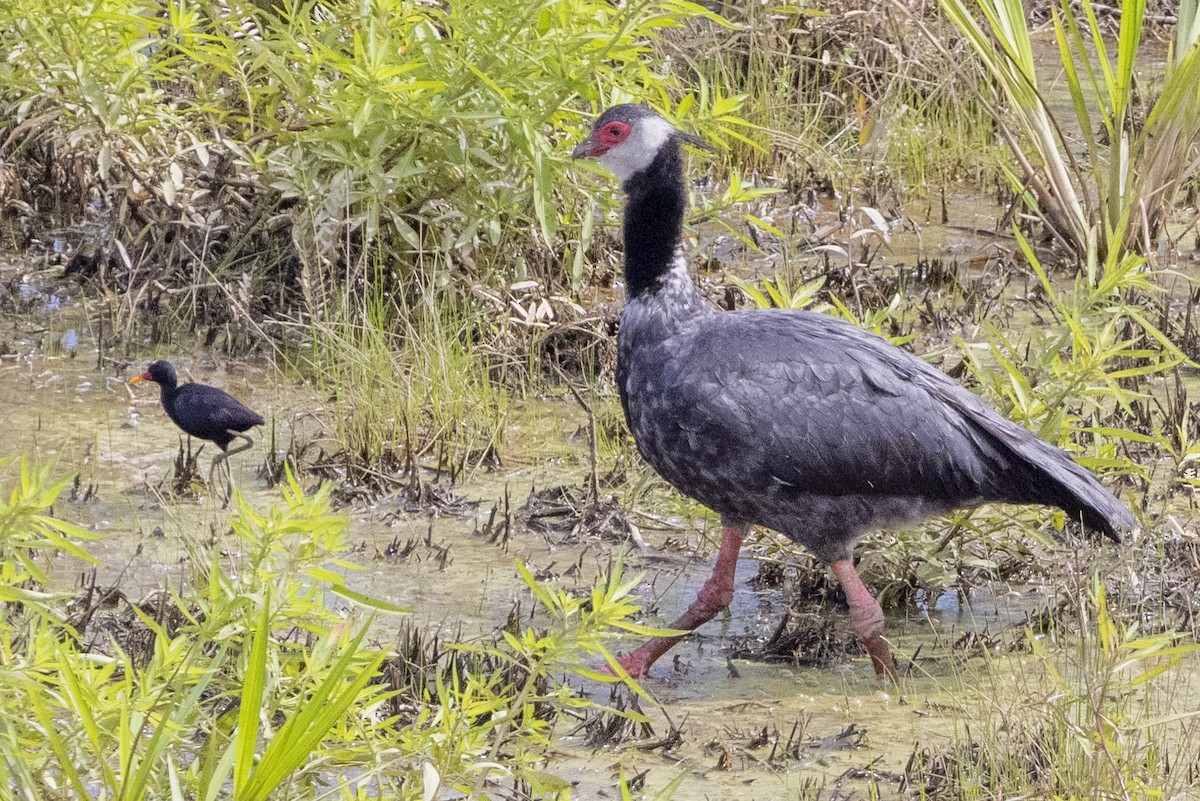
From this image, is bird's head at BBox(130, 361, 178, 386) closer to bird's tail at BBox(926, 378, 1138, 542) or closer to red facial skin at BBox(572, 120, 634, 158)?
red facial skin at BBox(572, 120, 634, 158)

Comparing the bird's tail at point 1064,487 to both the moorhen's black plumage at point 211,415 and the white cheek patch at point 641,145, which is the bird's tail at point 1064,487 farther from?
the moorhen's black plumage at point 211,415

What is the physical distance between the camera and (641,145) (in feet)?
16.1

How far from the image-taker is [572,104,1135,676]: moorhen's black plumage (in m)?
4.37

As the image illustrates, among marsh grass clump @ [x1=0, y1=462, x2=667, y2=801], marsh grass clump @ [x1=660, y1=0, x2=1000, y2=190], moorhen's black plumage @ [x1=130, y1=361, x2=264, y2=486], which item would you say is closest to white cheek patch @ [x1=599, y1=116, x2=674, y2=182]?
moorhen's black plumage @ [x1=130, y1=361, x2=264, y2=486]

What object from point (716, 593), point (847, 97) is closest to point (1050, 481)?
point (716, 593)

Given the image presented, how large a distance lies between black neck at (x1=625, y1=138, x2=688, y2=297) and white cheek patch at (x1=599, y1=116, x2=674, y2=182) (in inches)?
0.7

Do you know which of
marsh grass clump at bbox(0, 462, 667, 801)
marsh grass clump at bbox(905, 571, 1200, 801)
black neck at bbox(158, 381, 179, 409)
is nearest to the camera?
marsh grass clump at bbox(0, 462, 667, 801)

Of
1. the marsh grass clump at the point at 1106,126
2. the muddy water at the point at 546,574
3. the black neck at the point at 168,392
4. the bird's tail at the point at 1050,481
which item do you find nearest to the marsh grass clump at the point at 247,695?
the muddy water at the point at 546,574

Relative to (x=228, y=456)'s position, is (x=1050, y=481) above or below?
above

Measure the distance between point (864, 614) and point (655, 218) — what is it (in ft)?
4.33

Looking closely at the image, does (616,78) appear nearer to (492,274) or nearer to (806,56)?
(492,274)

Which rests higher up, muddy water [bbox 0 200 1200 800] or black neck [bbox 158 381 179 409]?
black neck [bbox 158 381 179 409]

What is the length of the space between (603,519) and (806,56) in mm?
4561

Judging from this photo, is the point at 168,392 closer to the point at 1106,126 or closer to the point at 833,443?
the point at 833,443
